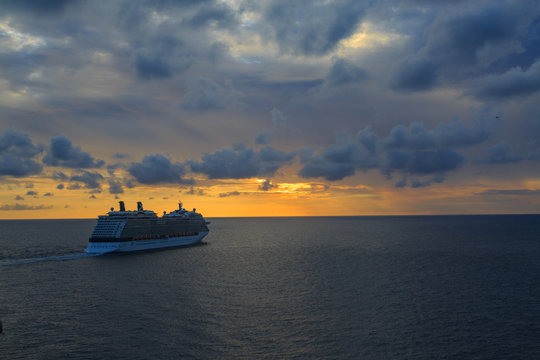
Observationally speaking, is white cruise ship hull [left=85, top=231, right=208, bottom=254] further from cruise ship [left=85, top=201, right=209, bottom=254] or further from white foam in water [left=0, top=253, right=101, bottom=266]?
white foam in water [left=0, top=253, right=101, bottom=266]

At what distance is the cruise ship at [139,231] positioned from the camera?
101094 millimetres

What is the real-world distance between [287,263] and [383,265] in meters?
21.5

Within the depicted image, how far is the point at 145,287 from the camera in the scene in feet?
185

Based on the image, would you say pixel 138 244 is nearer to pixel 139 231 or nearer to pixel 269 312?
pixel 139 231

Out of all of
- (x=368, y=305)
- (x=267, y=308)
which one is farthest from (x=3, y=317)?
(x=368, y=305)

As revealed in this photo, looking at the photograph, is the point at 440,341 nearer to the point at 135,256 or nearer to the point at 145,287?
the point at 145,287

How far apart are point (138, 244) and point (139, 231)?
430 centimetres

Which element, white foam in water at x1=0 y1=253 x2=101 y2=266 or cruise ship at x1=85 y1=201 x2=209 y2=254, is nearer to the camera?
white foam in water at x1=0 y1=253 x2=101 y2=266

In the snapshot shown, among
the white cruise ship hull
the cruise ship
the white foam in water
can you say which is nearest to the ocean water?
the white foam in water

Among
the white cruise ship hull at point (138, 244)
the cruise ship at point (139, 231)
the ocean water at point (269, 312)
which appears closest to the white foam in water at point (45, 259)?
the ocean water at point (269, 312)

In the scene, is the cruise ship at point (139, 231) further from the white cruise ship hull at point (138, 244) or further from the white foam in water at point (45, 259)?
the white foam in water at point (45, 259)

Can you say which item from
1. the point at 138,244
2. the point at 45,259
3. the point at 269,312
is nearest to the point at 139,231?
the point at 138,244

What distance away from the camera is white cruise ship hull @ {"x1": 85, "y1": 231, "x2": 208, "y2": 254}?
3915 inches

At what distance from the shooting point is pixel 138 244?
4254 inches
